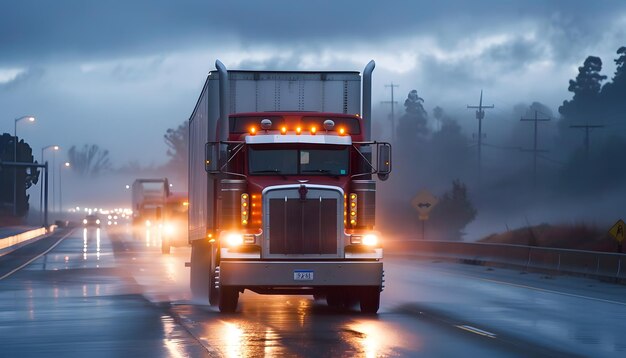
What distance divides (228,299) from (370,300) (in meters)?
2.46

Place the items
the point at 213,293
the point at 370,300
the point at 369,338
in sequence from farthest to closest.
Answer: the point at 213,293, the point at 370,300, the point at 369,338

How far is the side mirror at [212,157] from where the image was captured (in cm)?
2069

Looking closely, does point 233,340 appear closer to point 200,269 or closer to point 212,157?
point 212,157

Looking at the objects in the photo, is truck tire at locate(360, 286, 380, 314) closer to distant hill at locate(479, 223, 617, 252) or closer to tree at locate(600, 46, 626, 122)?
distant hill at locate(479, 223, 617, 252)

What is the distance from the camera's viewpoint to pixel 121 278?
34.0 meters

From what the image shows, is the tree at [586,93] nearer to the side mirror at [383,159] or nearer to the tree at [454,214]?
the tree at [454,214]

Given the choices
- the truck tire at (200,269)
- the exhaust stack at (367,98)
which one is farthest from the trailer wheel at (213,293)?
the exhaust stack at (367,98)

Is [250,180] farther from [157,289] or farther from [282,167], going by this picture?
[157,289]

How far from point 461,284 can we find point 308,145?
1069 centimetres

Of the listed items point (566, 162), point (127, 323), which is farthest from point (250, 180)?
point (566, 162)

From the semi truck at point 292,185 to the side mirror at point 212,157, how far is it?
0.06 feet

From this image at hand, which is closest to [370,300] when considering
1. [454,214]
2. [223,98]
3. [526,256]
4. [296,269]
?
[296,269]

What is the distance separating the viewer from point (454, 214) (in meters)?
109

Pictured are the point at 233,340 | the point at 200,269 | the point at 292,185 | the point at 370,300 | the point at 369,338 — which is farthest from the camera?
the point at 200,269
